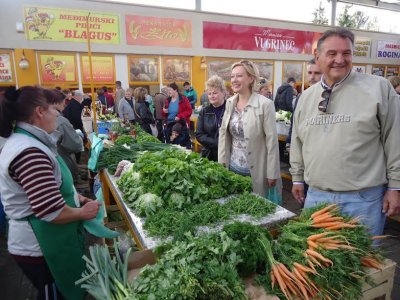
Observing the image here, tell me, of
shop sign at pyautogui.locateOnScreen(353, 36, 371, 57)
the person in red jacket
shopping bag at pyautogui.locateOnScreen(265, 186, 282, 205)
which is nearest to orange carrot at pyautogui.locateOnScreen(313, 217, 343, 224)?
shopping bag at pyautogui.locateOnScreen(265, 186, 282, 205)

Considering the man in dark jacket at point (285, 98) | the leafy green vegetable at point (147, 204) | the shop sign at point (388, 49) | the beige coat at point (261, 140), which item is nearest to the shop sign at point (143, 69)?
the man in dark jacket at point (285, 98)

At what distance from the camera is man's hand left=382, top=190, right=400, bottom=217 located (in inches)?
81.5

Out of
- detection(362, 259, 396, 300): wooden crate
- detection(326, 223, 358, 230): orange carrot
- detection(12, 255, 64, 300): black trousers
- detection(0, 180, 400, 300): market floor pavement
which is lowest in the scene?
detection(0, 180, 400, 300): market floor pavement

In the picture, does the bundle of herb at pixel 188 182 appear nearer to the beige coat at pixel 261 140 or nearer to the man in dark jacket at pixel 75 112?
the beige coat at pixel 261 140

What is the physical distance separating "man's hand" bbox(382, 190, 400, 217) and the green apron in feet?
7.20

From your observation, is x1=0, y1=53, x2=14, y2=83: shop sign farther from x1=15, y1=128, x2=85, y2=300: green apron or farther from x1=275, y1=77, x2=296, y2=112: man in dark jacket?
x1=15, y1=128, x2=85, y2=300: green apron

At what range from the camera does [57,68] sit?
11.6 meters

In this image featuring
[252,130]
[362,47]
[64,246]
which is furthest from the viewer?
Answer: [362,47]

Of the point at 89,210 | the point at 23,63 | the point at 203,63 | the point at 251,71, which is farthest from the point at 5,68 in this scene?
the point at 89,210

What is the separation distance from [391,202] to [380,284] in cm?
67

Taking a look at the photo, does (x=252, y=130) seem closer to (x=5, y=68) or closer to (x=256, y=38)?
(x=5, y=68)

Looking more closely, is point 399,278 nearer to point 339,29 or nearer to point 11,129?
point 339,29

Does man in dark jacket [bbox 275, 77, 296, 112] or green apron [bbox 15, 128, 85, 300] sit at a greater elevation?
man in dark jacket [bbox 275, 77, 296, 112]

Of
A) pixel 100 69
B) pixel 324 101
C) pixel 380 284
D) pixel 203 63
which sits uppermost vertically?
pixel 203 63
